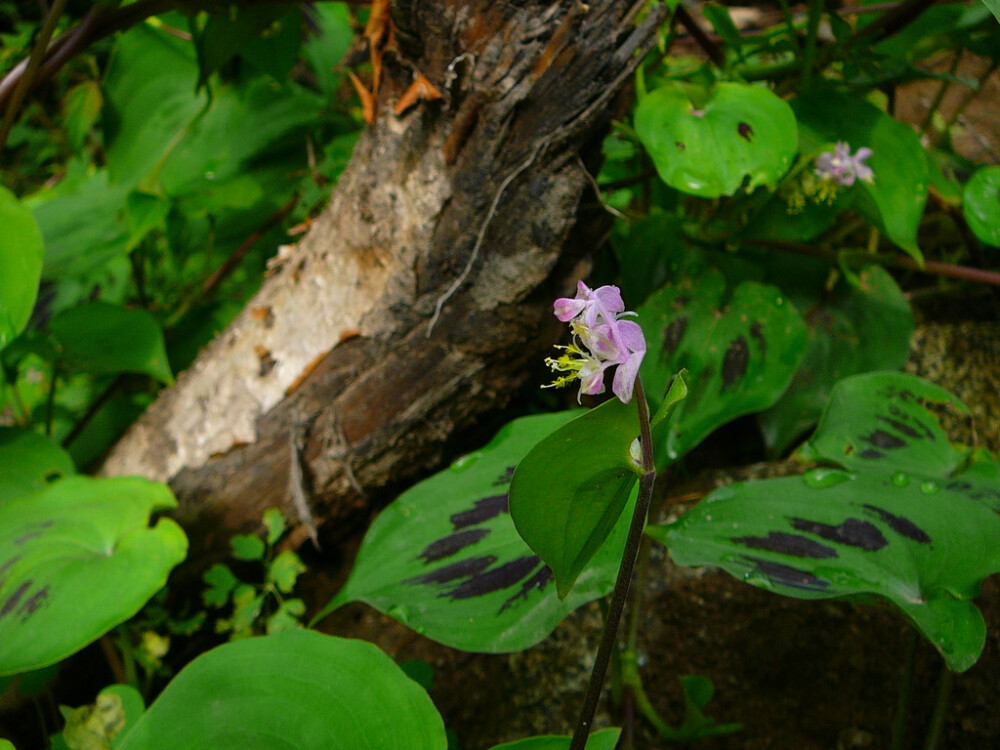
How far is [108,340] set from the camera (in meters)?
1.22

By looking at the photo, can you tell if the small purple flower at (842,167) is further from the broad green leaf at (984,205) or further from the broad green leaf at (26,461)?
the broad green leaf at (26,461)

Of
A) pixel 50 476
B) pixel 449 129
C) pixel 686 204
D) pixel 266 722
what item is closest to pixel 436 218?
pixel 449 129

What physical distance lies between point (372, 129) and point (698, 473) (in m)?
0.84

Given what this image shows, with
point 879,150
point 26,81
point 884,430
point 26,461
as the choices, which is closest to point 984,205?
point 879,150

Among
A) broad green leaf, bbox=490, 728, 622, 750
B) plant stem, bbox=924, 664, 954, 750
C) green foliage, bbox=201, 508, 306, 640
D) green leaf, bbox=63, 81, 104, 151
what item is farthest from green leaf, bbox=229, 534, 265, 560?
green leaf, bbox=63, 81, 104, 151

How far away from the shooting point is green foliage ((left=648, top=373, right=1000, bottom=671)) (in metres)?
0.64

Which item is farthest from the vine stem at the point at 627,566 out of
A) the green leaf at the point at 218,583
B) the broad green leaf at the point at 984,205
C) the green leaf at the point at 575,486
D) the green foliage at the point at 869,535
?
the broad green leaf at the point at 984,205

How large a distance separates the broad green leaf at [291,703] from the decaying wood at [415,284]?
47 cm

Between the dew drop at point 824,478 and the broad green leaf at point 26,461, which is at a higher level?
the broad green leaf at point 26,461

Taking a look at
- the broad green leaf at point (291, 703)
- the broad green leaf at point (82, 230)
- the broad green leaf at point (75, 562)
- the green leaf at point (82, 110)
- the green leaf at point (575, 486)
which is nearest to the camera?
the green leaf at point (575, 486)

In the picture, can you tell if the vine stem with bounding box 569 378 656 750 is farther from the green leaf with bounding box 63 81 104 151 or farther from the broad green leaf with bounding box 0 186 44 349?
the green leaf with bounding box 63 81 104 151

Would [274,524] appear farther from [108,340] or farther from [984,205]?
[984,205]

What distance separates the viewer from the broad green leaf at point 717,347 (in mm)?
980

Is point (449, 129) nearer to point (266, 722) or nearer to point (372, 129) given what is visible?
point (372, 129)
